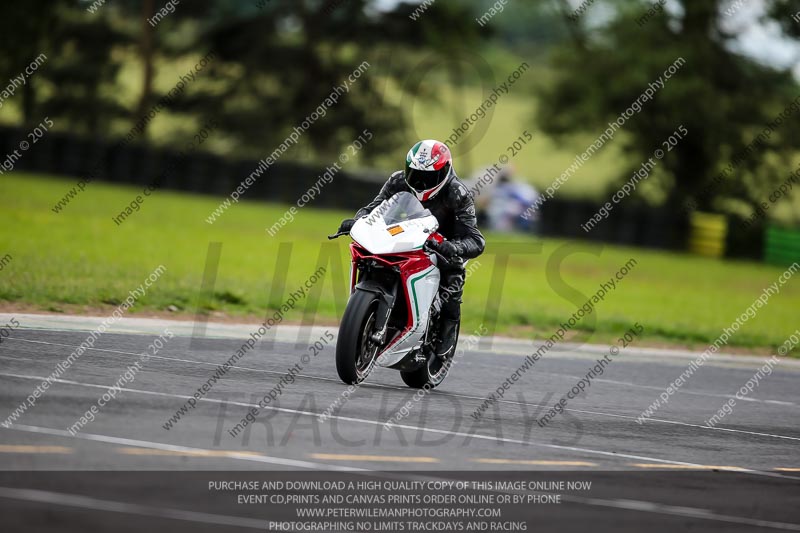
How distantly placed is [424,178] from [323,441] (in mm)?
3194

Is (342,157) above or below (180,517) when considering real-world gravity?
below

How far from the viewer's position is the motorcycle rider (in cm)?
1033

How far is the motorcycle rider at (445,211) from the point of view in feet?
33.9

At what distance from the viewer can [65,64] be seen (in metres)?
49.4

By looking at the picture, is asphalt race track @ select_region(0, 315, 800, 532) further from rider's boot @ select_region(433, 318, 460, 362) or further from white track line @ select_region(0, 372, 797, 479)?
rider's boot @ select_region(433, 318, 460, 362)

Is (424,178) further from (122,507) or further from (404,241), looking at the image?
(122,507)

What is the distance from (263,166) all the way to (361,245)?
2930 centimetres

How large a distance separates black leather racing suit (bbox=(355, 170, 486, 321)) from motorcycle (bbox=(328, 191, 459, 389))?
0.76 feet

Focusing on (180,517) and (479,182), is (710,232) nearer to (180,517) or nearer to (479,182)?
(479,182)

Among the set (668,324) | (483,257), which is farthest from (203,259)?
(483,257)

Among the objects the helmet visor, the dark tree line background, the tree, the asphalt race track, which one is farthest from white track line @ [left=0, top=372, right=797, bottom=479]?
the dark tree line background

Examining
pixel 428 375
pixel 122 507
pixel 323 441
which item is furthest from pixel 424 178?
pixel 122 507

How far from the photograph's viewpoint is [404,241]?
32.7 feet

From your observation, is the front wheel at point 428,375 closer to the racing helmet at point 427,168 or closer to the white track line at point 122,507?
the racing helmet at point 427,168
